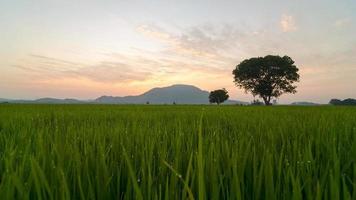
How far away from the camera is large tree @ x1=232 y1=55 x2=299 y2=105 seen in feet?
226

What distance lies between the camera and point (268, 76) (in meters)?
70.4

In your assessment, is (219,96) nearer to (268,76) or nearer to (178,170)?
(268,76)

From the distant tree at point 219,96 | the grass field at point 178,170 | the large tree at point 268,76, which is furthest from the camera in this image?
the distant tree at point 219,96

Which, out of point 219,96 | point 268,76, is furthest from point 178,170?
point 219,96

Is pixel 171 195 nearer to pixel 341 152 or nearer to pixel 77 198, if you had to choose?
pixel 77 198

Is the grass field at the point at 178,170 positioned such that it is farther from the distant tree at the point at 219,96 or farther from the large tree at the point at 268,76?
the distant tree at the point at 219,96

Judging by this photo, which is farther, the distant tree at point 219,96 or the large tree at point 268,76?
the distant tree at point 219,96

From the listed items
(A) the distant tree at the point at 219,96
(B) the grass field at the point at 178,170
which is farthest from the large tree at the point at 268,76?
(B) the grass field at the point at 178,170

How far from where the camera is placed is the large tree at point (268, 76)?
68812 mm

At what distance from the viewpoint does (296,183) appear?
807 millimetres

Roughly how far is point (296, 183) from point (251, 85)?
71.9 meters

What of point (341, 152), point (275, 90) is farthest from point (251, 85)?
point (341, 152)

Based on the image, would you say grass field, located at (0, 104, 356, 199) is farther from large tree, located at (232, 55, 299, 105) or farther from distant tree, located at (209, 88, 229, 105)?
distant tree, located at (209, 88, 229, 105)

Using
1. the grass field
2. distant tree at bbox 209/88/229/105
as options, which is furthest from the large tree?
the grass field
